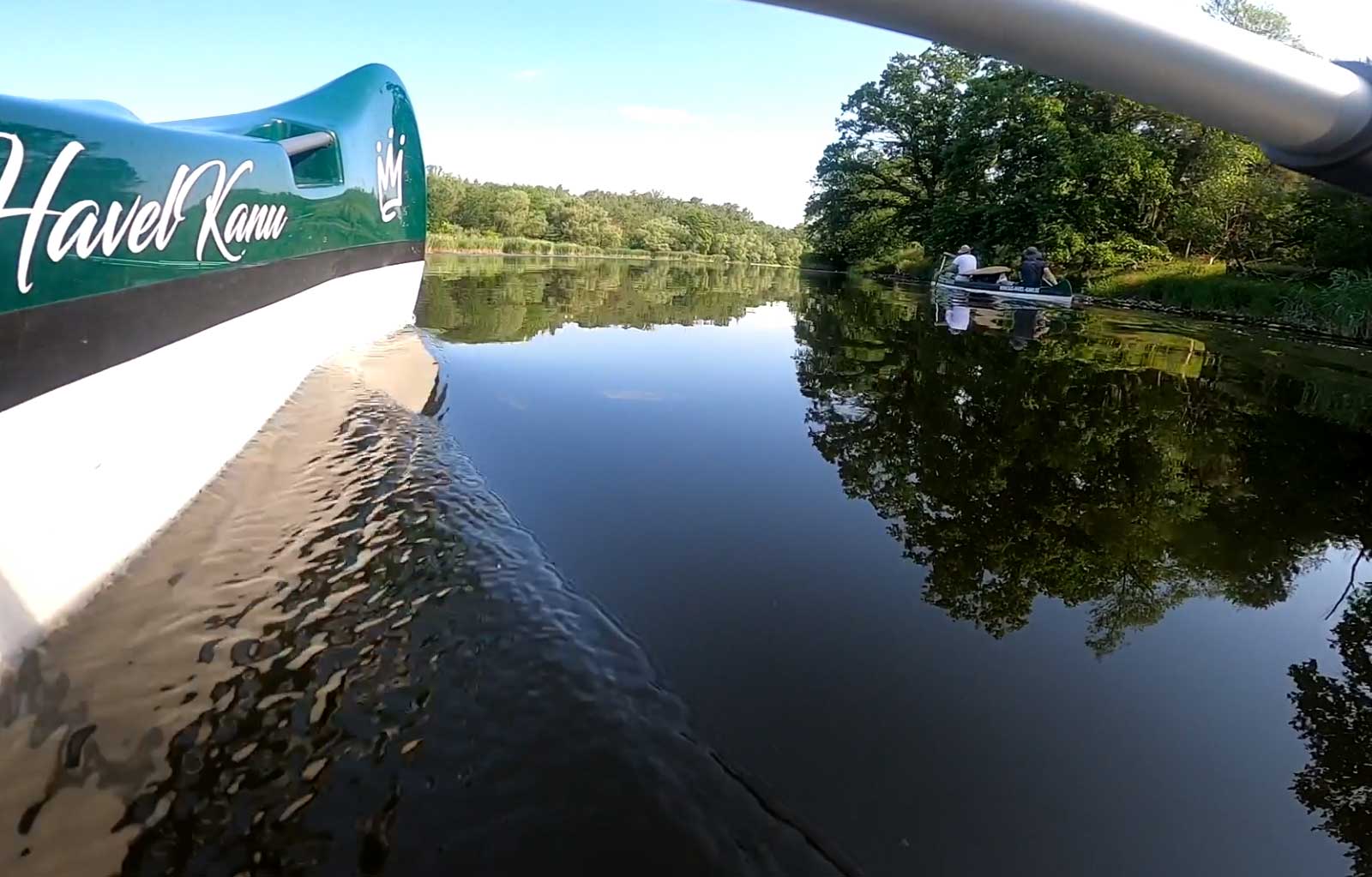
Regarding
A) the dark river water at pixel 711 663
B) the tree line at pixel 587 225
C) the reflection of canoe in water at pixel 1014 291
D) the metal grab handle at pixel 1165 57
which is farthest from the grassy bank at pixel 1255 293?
the tree line at pixel 587 225

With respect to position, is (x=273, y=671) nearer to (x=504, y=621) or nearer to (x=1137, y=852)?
(x=504, y=621)

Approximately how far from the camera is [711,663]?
2.79 meters

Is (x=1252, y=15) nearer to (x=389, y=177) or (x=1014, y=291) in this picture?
(x=1014, y=291)

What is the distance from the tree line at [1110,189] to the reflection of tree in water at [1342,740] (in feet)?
52.8

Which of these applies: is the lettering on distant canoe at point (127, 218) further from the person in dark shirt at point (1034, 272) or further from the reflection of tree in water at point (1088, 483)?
the person in dark shirt at point (1034, 272)

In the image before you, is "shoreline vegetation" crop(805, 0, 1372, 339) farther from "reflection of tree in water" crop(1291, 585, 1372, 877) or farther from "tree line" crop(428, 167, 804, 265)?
"tree line" crop(428, 167, 804, 265)

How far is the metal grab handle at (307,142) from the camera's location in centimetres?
689

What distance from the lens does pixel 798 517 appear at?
437 centimetres

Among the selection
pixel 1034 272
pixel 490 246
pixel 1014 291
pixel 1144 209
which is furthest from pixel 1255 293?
pixel 490 246

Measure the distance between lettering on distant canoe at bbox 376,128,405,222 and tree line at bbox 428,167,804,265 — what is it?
57.9 m

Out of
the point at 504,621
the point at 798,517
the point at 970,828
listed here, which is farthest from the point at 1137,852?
the point at 798,517

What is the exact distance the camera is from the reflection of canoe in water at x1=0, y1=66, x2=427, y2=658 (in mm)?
2539

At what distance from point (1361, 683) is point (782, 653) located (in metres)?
2.35

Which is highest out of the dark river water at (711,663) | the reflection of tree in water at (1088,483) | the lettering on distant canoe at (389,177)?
the lettering on distant canoe at (389,177)
